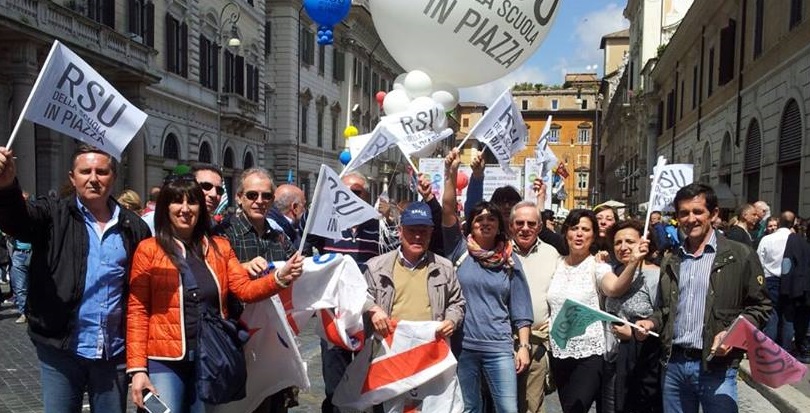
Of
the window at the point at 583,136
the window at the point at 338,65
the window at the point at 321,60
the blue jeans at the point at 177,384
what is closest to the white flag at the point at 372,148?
the blue jeans at the point at 177,384

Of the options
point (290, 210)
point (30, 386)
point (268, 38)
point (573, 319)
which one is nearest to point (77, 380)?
point (290, 210)

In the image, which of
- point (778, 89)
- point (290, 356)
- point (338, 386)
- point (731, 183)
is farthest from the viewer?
point (731, 183)

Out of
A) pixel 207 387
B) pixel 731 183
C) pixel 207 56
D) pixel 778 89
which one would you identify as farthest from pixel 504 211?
pixel 207 56

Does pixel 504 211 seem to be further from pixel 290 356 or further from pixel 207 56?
pixel 207 56

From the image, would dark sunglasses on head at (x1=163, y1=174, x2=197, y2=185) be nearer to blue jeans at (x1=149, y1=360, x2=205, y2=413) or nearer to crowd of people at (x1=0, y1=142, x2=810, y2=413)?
crowd of people at (x1=0, y1=142, x2=810, y2=413)

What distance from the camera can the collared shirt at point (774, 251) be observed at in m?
8.34

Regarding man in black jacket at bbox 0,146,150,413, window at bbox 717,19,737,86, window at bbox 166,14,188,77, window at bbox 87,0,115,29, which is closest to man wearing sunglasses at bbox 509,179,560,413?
man in black jacket at bbox 0,146,150,413

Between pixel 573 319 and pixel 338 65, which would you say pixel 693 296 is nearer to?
pixel 573 319

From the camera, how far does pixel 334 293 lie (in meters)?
3.81

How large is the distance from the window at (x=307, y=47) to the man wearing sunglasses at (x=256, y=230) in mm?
33971

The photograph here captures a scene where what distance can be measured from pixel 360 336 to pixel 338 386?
16.8 inches

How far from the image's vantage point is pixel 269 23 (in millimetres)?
35719

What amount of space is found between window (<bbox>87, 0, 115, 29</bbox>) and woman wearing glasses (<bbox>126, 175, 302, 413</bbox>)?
1897cm

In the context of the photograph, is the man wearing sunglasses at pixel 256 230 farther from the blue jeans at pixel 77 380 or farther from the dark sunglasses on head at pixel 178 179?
the blue jeans at pixel 77 380
